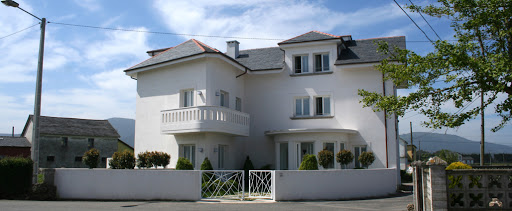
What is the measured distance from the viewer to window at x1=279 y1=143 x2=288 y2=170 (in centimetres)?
2347

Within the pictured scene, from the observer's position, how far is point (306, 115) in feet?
79.2

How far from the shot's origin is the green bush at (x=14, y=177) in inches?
654

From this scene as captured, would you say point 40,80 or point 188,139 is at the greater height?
point 40,80

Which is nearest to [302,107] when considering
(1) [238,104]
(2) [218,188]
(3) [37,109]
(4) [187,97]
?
(1) [238,104]

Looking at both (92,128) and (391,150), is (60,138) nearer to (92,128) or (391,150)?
(92,128)

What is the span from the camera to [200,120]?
19.8 m

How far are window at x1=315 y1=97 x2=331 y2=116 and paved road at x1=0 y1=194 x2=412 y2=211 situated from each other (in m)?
8.26

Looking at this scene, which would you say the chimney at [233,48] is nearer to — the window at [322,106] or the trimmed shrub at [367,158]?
the window at [322,106]

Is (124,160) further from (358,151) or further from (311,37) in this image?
(311,37)

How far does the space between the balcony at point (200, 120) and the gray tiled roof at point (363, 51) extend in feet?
22.6

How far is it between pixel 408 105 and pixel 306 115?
10.0 m

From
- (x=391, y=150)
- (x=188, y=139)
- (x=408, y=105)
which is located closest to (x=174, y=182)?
(x=188, y=139)

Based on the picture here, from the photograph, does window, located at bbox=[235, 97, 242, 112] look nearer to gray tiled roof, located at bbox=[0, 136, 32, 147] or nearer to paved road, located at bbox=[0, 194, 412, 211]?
paved road, located at bbox=[0, 194, 412, 211]

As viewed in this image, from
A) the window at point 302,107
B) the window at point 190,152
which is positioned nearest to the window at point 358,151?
the window at point 302,107
